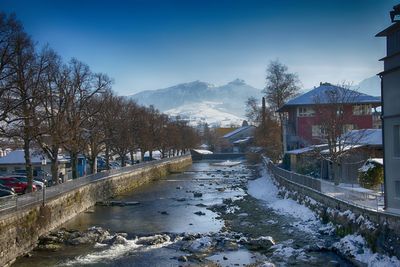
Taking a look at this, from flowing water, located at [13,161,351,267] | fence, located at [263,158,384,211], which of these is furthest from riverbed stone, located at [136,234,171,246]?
fence, located at [263,158,384,211]

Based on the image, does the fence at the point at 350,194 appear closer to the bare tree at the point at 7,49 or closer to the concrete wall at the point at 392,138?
the concrete wall at the point at 392,138

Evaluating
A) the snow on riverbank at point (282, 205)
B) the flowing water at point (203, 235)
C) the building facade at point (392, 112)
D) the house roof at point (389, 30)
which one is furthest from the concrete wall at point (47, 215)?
the house roof at point (389, 30)

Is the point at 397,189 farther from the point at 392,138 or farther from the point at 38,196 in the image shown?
the point at 38,196

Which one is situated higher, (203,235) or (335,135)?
(335,135)

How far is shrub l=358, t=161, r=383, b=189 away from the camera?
31.1 m

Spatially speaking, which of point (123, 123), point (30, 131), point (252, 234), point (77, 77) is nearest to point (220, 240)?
point (252, 234)

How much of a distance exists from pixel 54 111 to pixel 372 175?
29.9 meters

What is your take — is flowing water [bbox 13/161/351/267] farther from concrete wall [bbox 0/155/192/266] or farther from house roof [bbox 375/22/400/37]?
house roof [bbox 375/22/400/37]

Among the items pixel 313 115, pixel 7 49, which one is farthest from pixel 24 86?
pixel 313 115

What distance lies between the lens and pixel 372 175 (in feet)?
103

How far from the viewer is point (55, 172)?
4062cm

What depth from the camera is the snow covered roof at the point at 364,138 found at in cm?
4075

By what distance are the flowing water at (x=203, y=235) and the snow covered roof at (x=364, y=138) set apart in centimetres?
788

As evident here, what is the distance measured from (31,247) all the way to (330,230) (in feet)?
56.1
